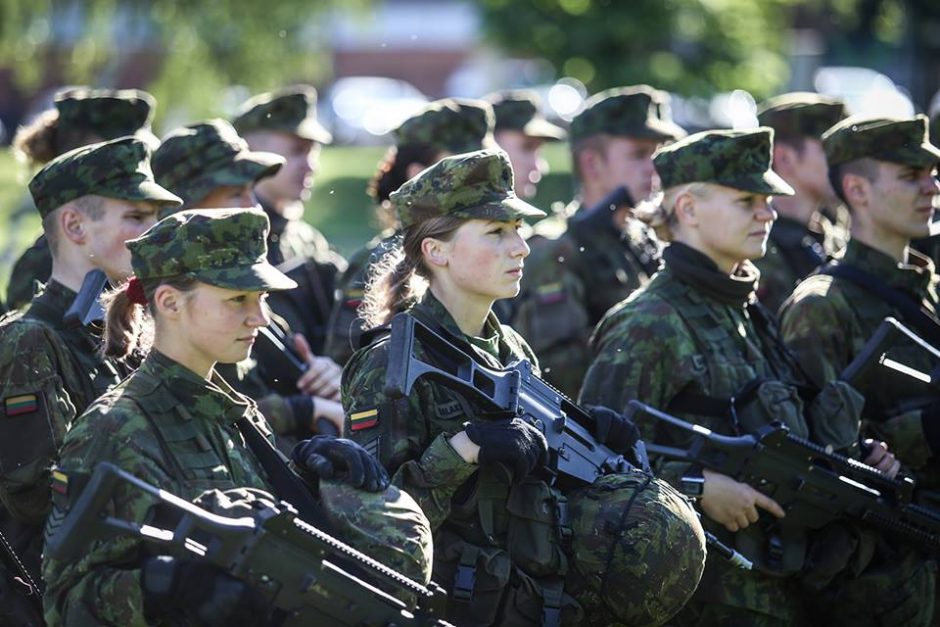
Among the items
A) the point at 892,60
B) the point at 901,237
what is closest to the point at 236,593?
the point at 901,237

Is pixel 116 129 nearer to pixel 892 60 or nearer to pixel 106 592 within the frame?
pixel 106 592

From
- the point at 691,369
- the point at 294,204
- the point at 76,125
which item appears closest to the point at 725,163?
the point at 691,369

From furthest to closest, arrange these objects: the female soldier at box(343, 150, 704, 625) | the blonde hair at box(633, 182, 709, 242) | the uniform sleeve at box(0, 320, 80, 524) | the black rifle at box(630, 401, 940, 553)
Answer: the blonde hair at box(633, 182, 709, 242) < the black rifle at box(630, 401, 940, 553) < the uniform sleeve at box(0, 320, 80, 524) < the female soldier at box(343, 150, 704, 625)

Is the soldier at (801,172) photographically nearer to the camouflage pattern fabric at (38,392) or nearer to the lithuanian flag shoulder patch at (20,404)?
the camouflage pattern fabric at (38,392)

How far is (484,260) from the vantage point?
18.6 ft

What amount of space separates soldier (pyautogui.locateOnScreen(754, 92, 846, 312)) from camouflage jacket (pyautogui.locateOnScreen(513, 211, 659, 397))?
1106mm

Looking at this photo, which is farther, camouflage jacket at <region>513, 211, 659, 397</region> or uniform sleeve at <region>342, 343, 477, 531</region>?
camouflage jacket at <region>513, 211, 659, 397</region>

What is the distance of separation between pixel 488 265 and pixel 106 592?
1887 millimetres

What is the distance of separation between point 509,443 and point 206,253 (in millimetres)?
1147

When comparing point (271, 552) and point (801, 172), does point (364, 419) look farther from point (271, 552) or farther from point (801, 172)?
point (801, 172)

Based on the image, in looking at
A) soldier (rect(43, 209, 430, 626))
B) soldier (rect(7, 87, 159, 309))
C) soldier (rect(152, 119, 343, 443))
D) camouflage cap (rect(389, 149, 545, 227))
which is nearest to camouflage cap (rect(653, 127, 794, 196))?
camouflage cap (rect(389, 149, 545, 227))

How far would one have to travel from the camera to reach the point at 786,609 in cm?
668

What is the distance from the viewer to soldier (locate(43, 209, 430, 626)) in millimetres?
4570

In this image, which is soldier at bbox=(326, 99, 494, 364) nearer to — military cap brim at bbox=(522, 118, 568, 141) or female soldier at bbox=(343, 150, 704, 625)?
military cap brim at bbox=(522, 118, 568, 141)
